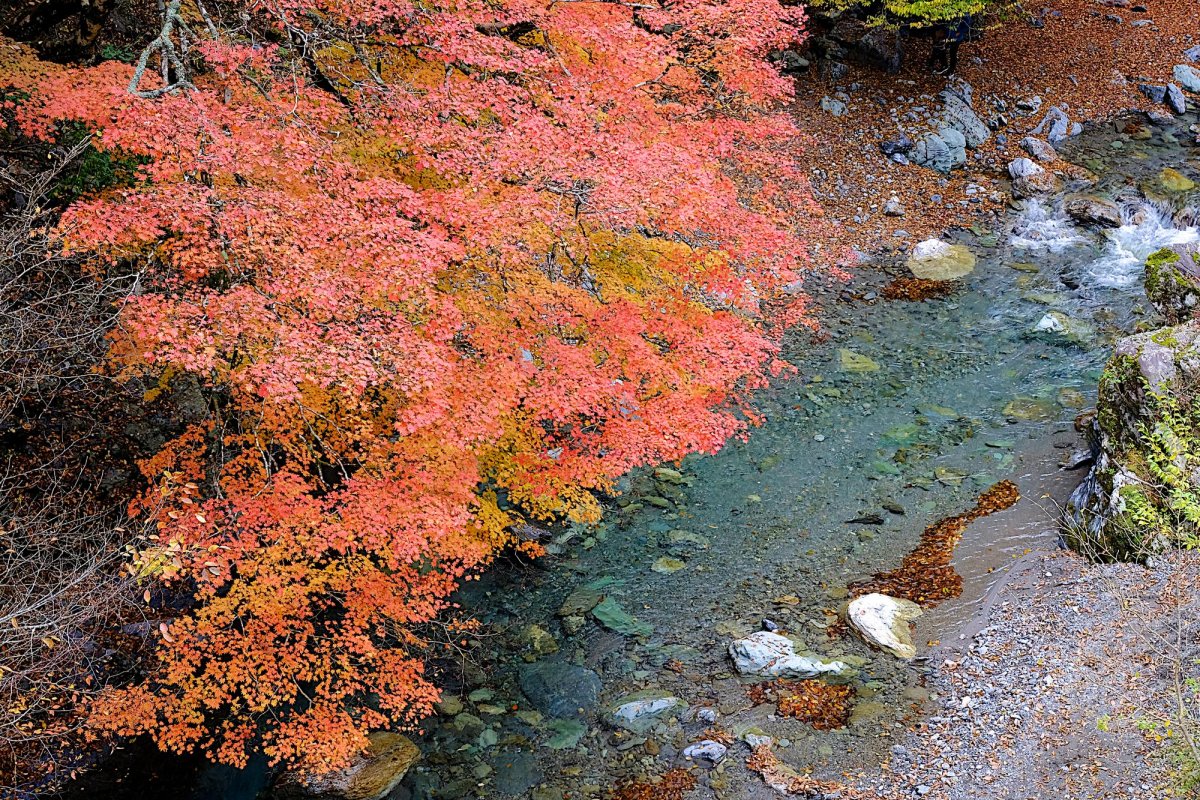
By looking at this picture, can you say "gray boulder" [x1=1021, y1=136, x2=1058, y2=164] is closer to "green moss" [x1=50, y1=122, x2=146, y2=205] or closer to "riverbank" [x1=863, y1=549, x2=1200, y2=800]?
"riverbank" [x1=863, y1=549, x2=1200, y2=800]

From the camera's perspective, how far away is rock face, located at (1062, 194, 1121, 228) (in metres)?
21.1

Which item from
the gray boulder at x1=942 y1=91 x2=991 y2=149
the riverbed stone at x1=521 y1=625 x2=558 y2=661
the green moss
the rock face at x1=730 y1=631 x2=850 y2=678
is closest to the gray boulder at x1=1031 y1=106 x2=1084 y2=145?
the gray boulder at x1=942 y1=91 x2=991 y2=149

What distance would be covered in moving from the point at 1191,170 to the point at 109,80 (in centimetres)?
2496

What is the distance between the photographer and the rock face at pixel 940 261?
2050cm

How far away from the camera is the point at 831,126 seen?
80.2 feet

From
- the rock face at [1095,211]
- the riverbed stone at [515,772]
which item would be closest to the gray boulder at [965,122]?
the rock face at [1095,211]

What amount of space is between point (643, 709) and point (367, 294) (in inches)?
250

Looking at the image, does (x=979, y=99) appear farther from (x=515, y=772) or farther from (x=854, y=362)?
(x=515, y=772)

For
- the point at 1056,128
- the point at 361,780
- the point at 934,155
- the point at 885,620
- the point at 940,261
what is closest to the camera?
the point at 361,780

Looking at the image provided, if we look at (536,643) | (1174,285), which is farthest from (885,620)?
(1174,285)

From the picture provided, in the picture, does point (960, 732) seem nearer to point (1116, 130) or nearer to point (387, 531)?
point (387, 531)

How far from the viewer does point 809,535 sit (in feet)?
44.7

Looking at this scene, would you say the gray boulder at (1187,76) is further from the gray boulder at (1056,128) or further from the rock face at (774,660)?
the rock face at (774,660)

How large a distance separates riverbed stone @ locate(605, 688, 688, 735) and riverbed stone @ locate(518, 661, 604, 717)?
392mm
